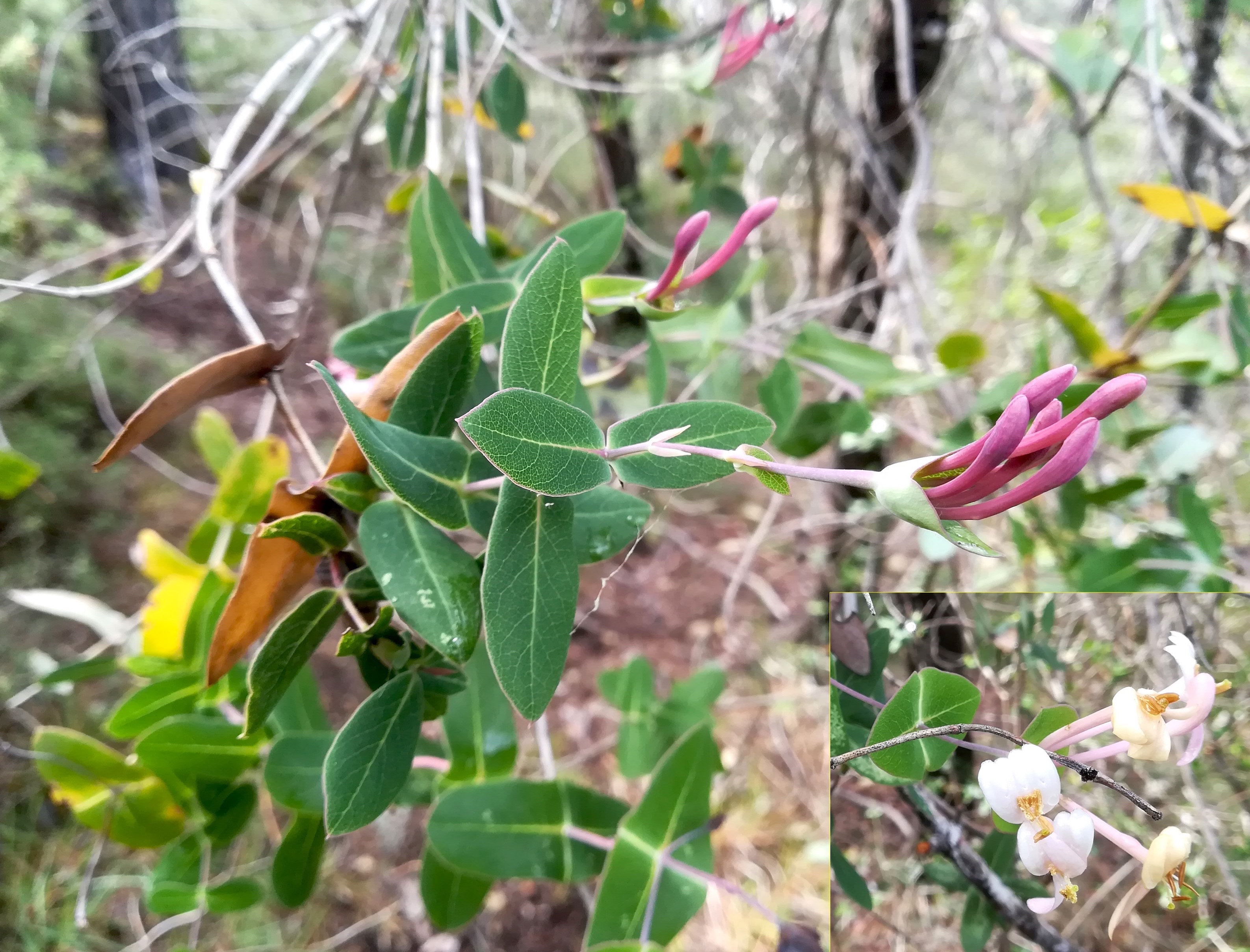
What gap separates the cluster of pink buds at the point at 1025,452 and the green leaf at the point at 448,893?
1.75ft

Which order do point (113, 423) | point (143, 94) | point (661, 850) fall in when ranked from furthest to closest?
1. point (143, 94)
2. point (113, 423)
3. point (661, 850)

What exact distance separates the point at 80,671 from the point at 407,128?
2.09 feet

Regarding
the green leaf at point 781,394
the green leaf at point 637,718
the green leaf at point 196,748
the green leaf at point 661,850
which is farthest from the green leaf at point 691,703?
the green leaf at point 196,748

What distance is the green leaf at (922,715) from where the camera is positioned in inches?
11.0

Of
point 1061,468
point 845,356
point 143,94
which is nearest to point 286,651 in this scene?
point 1061,468

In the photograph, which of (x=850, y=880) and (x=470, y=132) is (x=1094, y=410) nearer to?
(x=850, y=880)

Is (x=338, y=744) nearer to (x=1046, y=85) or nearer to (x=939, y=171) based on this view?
(x=1046, y=85)

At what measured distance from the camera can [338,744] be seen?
334 millimetres

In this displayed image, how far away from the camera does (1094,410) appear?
0.84 ft

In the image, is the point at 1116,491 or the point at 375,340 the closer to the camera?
the point at 375,340

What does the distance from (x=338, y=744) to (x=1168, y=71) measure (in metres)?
1.39

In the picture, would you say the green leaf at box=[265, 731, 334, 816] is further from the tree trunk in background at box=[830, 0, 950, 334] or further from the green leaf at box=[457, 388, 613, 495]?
the tree trunk in background at box=[830, 0, 950, 334]

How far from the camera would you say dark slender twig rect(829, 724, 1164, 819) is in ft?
0.86

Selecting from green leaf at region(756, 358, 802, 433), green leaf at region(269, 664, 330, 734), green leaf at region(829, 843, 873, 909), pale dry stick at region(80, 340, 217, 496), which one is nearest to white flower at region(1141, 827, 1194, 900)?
green leaf at region(829, 843, 873, 909)
